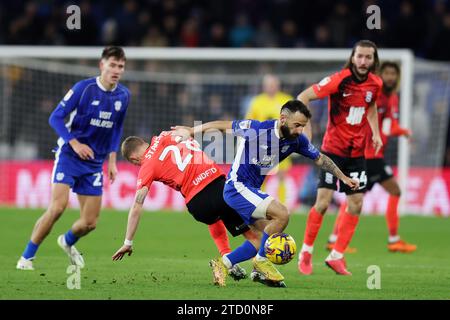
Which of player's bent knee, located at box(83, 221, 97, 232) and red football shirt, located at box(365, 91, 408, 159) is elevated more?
red football shirt, located at box(365, 91, 408, 159)

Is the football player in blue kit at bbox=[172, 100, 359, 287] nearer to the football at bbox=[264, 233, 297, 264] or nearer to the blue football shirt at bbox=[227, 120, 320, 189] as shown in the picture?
the blue football shirt at bbox=[227, 120, 320, 189]

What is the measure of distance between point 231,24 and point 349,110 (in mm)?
10814

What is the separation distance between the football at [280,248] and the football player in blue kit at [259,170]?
0.12m

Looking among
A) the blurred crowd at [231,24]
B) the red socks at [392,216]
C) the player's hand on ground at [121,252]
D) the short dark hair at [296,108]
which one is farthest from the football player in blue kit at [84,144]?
the blurred crowd at [231,24]

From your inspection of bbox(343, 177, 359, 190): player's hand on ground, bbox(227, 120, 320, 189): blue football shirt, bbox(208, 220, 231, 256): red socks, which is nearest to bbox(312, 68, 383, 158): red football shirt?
bbox(343, 177, 359, 190): player's hand on ground

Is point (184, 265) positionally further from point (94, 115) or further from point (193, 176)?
point (94, 115)

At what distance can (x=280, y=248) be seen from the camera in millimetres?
8188

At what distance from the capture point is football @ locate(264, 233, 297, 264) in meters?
8.19

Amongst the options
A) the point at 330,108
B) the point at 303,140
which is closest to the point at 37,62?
the point at 330,108

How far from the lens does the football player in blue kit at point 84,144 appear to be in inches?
385

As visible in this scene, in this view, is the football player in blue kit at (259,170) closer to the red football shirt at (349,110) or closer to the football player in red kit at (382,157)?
the red football shirt at (349,110)

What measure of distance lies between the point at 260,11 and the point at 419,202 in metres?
6.01

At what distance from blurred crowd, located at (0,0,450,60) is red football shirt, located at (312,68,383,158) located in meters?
9.33

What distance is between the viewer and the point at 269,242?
8.25 m
